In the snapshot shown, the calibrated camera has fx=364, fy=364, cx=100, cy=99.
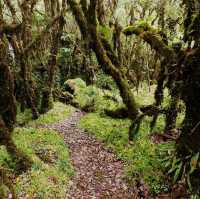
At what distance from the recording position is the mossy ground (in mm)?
11094

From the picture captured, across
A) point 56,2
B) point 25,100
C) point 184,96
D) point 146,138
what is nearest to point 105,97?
point 25,100

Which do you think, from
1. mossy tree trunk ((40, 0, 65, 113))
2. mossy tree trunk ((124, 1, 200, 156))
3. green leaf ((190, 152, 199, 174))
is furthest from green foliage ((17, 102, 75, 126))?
green leaf ((190, 152, 199, 174))

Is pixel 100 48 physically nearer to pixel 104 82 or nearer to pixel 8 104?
pixel 8 104

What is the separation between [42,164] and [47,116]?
356 inches

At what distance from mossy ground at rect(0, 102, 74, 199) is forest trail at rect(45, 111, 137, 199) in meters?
0.42

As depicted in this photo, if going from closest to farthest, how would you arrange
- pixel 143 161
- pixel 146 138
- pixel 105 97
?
pixel 143 161
pixel 146 138
pixel 105 97

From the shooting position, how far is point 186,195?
10.7 m

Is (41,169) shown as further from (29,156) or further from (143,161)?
(143,161)

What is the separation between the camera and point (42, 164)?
41.2 feet

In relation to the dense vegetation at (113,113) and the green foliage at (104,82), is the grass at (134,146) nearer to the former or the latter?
the dense vegetation at (113,113)

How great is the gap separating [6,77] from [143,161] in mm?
6272

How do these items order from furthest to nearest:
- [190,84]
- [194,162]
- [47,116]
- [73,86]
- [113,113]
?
[73,86], [47,116], [113,113], [190,84], [194,162]

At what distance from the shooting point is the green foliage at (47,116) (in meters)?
20.3

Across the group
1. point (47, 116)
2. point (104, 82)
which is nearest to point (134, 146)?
point (47, 116)
